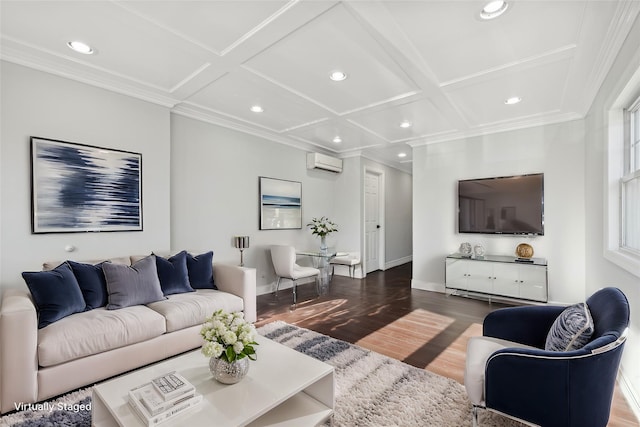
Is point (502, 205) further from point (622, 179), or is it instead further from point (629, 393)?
point (629, 393)

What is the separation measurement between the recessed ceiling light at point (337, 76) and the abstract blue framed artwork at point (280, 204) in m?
2.23

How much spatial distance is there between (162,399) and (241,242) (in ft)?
9.58

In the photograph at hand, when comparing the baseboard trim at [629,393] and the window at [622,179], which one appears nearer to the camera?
the baseboard trim at [629,393]

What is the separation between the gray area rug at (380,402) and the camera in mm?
1773

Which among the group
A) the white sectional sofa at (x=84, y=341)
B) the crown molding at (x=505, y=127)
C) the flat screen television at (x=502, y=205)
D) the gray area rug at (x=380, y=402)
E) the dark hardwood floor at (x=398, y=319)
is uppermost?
the crown molding at (x=505, y=127)

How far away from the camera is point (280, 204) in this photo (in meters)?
5.07

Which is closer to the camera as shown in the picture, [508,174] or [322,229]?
[508,174]

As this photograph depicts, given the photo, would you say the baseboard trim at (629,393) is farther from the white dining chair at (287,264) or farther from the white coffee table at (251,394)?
the white dining chair at (287,264)

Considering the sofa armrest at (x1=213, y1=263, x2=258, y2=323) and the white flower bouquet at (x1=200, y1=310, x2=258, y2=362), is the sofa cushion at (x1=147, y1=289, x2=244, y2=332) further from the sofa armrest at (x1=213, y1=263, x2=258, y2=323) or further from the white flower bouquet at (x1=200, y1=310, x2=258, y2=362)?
the white flower bouquet at (x1=200, y1=310, x2=258, y2=362)

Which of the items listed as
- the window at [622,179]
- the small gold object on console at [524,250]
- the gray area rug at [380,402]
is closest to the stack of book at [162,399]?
the gray area rug at [380,402]

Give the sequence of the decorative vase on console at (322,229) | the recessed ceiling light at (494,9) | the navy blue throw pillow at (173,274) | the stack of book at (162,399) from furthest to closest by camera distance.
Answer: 1. the decorative vase on console at (322,229)
2. the navy blue throw pillow at (173,274)
3. the recessed ceiling light at (494,9)
4. the stack of book at (162,399)

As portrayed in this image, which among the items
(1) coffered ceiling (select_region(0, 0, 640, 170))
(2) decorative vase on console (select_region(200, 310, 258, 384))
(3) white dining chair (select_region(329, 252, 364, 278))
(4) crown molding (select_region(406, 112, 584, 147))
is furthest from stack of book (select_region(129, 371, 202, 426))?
(4) crown molding (select_region(406, 112, 584, 147))

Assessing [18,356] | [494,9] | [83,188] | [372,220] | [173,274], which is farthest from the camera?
[372,220]

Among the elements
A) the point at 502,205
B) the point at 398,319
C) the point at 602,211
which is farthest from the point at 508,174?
the point at 398,319
